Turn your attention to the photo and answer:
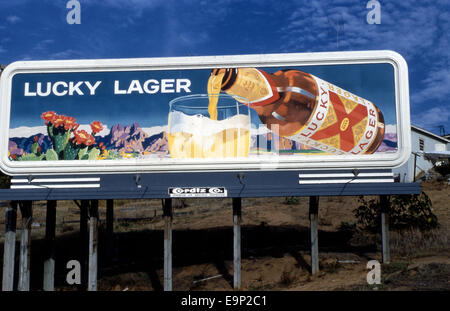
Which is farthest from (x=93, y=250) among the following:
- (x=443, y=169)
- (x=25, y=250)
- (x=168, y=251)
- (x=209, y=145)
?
(x=443, y=169)

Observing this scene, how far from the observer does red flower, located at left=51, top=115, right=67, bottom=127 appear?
1467 cm

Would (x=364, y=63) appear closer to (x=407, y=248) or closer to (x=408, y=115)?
(x=408, y=115)

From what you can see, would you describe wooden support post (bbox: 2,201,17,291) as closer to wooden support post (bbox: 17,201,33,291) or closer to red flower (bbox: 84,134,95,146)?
wooden support post (bbox: 17,201,33,291)

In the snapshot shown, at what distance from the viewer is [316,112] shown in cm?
1427

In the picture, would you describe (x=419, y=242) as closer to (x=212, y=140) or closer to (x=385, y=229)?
(x=385, y=229)

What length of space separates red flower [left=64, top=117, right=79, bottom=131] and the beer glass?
3635mm

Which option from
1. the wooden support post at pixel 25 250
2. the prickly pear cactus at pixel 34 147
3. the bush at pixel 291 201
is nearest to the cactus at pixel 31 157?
the prickly pear cactus at pixel 34 147

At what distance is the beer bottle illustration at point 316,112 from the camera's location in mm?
14258

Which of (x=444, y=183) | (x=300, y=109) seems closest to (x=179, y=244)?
(x=300, y=109)

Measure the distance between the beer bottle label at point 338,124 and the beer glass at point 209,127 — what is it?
6.41 feet

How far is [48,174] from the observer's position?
565 inches

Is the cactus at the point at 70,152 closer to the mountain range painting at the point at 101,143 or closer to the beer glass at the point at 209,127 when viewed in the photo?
the mountain range painting at the point at 101,143

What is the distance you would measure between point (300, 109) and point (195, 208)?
20814mm

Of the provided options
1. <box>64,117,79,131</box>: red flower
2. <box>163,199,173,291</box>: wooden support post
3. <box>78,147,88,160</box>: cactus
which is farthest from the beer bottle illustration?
<box>64,117,79,131</box>: red flower
